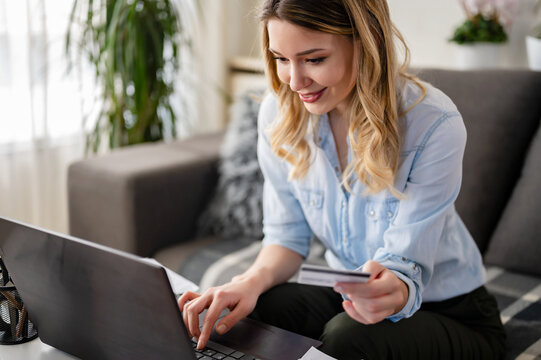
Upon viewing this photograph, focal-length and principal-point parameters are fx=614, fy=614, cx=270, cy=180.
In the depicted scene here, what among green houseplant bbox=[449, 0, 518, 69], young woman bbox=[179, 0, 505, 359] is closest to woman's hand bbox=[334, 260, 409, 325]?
young woman bbox=[179, 0, 505, 359]

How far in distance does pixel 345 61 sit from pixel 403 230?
299mm

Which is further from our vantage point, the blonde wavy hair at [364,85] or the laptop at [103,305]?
the blonde wavy hair at [364,85]

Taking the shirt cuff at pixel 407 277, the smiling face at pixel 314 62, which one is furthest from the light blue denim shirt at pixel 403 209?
the smiling face at pixel 314 62

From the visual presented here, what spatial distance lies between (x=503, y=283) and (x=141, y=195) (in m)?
0.98

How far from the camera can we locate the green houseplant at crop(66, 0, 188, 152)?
6.56 ft

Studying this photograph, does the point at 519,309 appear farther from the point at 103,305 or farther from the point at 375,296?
the point at 103,305

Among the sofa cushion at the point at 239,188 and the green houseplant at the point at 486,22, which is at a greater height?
the green houseplant at the point at 486,22

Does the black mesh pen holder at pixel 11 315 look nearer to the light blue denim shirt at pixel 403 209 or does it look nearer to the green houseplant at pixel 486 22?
the light blue denim shirt at pixel 403 209

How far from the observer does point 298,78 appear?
3.30 ft

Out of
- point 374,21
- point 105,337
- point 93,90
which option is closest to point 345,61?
point 374,21

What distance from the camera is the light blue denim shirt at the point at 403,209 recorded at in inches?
40.5

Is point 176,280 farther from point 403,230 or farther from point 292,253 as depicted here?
point 403,230

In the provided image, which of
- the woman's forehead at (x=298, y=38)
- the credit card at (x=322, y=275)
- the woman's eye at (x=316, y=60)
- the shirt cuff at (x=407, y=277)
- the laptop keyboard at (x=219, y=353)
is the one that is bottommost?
the laptop keyboard at (x=219, y=353)

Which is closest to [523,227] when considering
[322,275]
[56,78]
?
[322,275]
